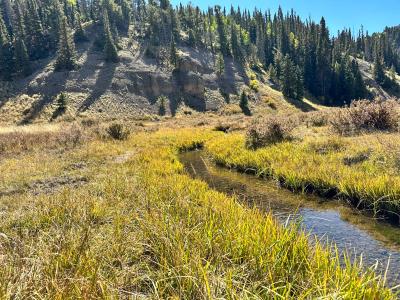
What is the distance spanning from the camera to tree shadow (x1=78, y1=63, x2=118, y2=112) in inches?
3073

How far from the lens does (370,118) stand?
20.4 meters

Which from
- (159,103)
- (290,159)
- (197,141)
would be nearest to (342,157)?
(290,159)

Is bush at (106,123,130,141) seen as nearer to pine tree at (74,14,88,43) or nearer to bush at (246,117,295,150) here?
bush at (246,117,295,150)

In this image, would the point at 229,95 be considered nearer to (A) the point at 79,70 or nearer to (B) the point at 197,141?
(A) the point at 79,70

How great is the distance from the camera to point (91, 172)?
1634cm

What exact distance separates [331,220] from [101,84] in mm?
82241

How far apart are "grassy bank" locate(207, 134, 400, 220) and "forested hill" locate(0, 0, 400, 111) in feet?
247

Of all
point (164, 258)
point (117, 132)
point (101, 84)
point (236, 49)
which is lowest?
point (117, 132)

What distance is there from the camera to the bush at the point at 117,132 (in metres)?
31.1

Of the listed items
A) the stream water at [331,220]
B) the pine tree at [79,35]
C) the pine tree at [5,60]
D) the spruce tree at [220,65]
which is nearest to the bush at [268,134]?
the stream water at [331,220]

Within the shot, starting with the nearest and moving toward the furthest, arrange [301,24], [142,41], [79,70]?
[79,70]
[142,41]
[301,24]

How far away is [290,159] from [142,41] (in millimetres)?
105067

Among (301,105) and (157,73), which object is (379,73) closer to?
(301,105)

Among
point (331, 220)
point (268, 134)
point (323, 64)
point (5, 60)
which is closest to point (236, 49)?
point (323, 64)
